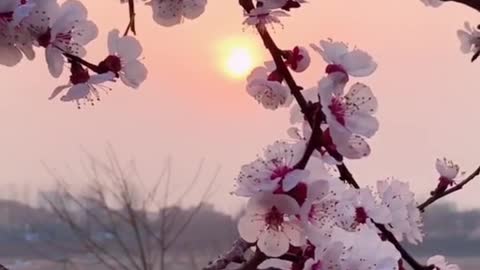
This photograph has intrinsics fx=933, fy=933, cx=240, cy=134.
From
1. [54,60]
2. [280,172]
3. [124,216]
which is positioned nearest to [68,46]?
[54,60]

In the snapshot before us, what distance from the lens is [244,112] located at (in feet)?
5.13

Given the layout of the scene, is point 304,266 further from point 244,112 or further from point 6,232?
point 6,232

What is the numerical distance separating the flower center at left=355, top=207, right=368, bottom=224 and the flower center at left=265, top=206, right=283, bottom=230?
0.39 ft

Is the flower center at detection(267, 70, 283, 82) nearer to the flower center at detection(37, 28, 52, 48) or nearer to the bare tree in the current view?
the flower center at detection(37, 28, 52, 48)

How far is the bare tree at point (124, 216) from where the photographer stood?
6.85 feet

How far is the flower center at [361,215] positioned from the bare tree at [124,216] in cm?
143

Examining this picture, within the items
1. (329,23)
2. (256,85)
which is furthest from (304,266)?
(329,23)

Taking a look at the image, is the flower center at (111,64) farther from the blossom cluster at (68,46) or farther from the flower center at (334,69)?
the flower center at (334,69)

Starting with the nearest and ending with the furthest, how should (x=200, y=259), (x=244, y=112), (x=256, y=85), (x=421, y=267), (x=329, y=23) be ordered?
(x=421, y=267)
(x=256, y=85)
(x=329, y=23)
(x=244, y=112)
(x=200, y=259)

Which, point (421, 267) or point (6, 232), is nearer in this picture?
point (421, 267)

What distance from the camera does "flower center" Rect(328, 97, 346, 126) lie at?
47 cm

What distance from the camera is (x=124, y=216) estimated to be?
2213 millimetres

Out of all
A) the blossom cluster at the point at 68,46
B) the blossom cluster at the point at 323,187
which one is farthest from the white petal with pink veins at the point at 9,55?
the blossom cluster at the point at 323,187

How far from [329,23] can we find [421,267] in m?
0.81
